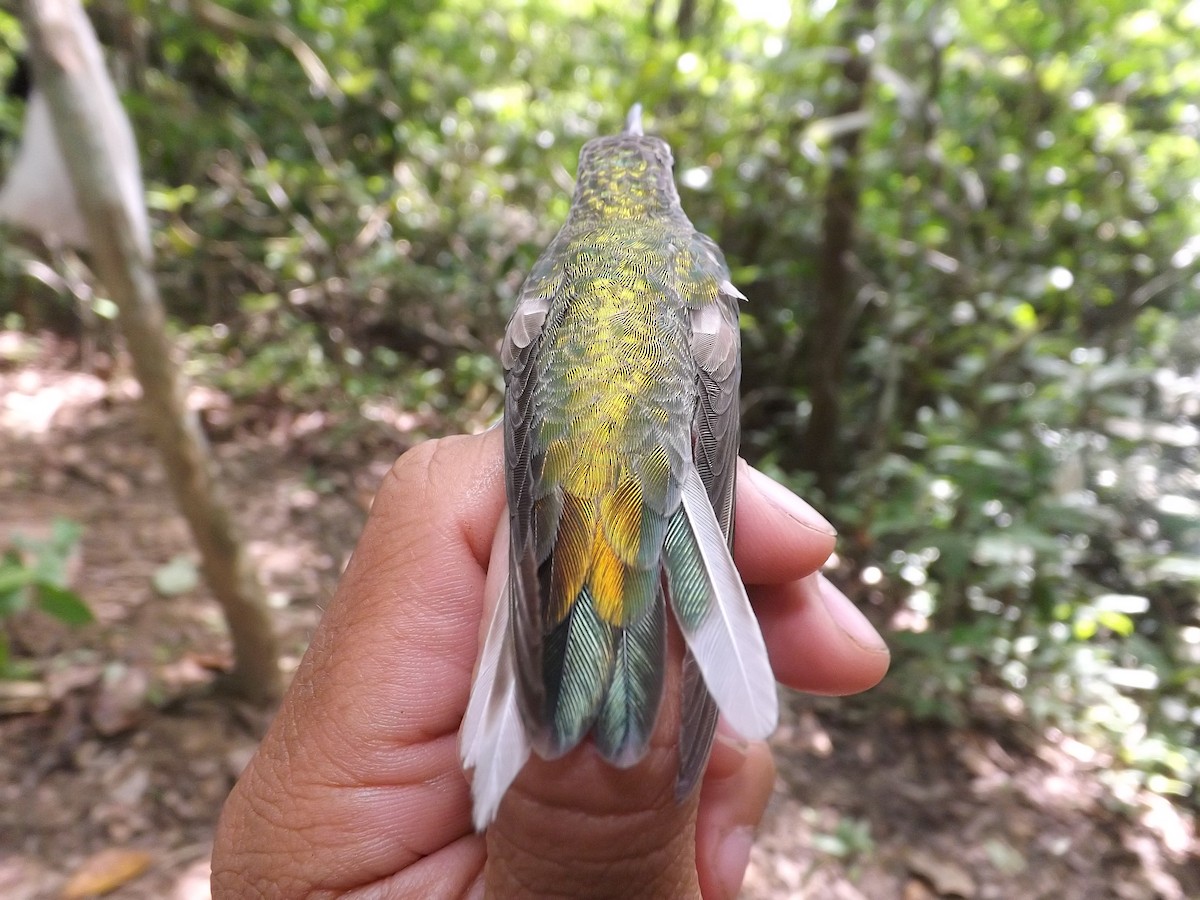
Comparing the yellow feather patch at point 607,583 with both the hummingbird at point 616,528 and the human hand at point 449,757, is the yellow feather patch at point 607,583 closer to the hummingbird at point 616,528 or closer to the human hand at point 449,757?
the hummingbird at point 616,528

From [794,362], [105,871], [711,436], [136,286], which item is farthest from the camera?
[794,362]

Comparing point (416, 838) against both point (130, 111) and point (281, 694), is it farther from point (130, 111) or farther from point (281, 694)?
point (130, 111)

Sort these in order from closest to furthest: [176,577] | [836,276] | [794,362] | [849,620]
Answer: [849,620] < [176,577] < [836,276] < [794,362]

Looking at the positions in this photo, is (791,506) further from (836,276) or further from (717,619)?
(836,276)

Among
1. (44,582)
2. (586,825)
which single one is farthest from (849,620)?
(44,582)

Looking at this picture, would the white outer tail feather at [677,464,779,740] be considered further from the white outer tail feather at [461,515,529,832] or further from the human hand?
the white outer tail feather at [461,515,529,832]

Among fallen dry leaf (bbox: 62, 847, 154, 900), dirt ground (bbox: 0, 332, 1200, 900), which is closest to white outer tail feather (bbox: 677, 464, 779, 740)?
dirt ground (bbox: 0, 332, 1200, 900)
